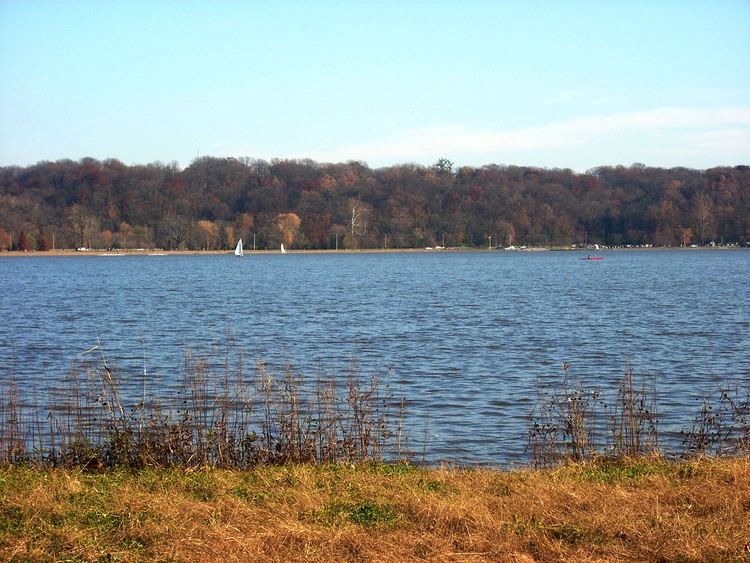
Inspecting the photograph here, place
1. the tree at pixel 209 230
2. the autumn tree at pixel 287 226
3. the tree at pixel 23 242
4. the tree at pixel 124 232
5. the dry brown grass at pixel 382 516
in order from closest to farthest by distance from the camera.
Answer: the dry brown grass at pixel 382 516
the tree at pixel 23 242
the tree at pixel 209 230
the tree at pixel 124 232
the autumn tree at pixel 287 226

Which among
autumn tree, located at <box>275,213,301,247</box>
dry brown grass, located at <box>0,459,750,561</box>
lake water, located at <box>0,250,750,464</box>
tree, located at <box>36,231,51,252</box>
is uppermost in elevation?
autumn tree, located at <box>275,213,301,247</box>

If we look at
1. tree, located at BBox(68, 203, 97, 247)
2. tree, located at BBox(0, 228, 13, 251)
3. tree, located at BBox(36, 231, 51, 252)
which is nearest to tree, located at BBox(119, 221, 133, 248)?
tree, located at BBox(68, 203, 97, 247)

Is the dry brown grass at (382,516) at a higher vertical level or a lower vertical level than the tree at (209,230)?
lower

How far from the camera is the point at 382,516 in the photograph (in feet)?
29.5

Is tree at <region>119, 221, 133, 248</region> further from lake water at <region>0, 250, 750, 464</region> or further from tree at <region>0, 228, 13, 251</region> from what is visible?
lake water at <region>0, 250, 750, 464</region>

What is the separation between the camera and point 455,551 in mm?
8000

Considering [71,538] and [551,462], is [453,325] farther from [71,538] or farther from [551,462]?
[71,538]

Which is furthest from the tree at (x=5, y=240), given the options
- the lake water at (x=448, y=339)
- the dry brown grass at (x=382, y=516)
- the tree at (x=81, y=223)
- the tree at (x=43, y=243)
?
the dry brown grass at (x=382, y=516)

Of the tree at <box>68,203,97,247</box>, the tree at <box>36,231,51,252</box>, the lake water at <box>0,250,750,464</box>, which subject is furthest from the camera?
the tree at <box>68,203,97,247</box>

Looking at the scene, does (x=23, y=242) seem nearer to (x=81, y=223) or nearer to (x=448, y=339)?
(x=81, y=223)

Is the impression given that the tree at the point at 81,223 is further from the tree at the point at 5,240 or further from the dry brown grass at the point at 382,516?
the dry brown grass at the point at 382,516

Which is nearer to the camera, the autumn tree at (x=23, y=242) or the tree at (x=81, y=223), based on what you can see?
the autumn tree at (x=23, y=242)

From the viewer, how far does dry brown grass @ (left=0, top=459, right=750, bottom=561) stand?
7.90 metres

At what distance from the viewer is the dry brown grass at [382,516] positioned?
7.90 m
